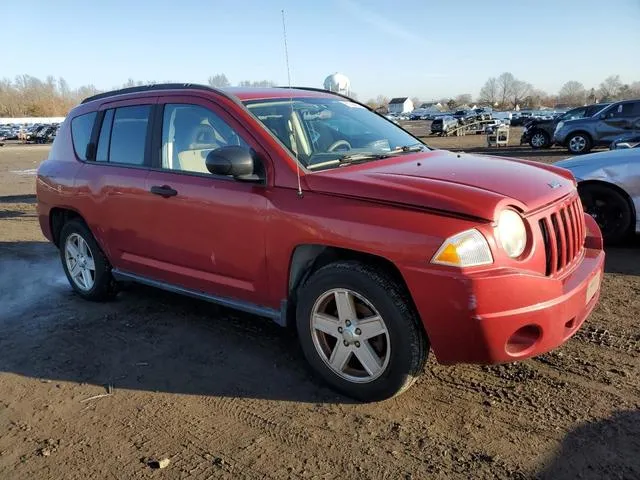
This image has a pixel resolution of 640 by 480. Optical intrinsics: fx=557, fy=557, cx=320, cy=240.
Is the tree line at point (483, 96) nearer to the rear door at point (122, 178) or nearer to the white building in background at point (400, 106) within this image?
the white building in background at point (400, 106)

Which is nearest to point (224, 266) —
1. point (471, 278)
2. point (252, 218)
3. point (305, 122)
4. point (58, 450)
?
point (252, 218)

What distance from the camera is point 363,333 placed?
3201 mm

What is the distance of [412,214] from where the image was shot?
2945 millimetres

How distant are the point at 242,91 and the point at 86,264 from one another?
240cm

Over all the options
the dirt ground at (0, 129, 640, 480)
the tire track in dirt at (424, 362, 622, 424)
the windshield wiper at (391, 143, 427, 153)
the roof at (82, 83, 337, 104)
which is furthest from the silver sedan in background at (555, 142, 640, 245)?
the tire track in dirt at (424, 362, 622, 424)

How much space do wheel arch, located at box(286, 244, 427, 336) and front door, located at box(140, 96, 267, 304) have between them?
0.69 feet

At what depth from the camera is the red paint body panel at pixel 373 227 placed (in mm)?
2828

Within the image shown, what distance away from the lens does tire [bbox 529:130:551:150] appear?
23.4 m

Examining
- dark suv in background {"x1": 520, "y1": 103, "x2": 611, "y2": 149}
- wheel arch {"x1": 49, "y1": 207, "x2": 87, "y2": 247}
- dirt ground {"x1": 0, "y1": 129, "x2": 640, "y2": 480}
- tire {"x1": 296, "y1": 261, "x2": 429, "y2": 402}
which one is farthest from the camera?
dark suv in background {"x1": 520, "y1": 103, "x2": 611, "y2": 149}

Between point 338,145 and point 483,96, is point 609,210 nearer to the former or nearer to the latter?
point 338,145

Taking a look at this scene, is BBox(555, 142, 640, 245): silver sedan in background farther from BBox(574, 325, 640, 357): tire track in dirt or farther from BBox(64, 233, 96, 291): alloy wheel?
BBox(64, 233, 96, 291): alloy wheel

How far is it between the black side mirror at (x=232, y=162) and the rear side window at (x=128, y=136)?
49.5 inches

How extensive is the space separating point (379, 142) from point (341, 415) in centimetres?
205

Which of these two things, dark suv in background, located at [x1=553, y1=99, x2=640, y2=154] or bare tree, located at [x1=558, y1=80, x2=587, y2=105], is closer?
dark suv in background, located at [x1=553, y1=99, x2=640, y2=154]
